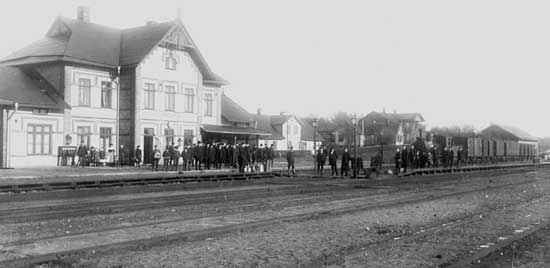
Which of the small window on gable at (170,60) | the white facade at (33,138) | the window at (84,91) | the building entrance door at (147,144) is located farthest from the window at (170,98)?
the white facade at (33,138)

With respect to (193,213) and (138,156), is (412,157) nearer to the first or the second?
(138,156)

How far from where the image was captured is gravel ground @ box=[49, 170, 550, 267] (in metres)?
8.09

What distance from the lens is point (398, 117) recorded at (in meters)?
108

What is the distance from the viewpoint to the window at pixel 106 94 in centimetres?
3744

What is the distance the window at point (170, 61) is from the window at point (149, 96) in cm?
189

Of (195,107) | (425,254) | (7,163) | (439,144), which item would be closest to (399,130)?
(439,144)

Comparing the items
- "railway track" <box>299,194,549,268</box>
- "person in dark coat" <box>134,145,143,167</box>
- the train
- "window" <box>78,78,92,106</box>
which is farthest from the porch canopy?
"railway track" <box>299,194,549,268</box>

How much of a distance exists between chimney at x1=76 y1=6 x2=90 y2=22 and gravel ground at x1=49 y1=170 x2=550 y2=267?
33.1 m

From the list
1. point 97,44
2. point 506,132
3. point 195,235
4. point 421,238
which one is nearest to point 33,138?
point 97,44

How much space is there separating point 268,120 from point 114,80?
39811 millimetres

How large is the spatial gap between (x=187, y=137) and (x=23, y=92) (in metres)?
12.3

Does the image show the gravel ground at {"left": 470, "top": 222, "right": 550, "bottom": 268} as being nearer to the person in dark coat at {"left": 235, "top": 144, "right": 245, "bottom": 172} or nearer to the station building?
the person in dark coat at {"left": 235, "top": 144, "right": 245, "bottom": 172}

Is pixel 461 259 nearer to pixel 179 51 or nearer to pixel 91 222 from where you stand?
pixel 91 222

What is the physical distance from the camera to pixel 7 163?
3117 cm
